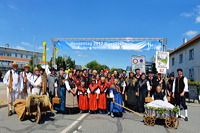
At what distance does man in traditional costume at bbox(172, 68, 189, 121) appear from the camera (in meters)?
6.40

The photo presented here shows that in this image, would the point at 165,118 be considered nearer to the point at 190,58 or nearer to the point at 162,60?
the point at 162,60

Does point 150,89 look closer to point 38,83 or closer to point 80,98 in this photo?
point 80,98

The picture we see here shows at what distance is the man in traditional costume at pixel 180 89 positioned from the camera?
6.40 m

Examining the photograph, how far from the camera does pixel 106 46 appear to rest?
14.8 metres

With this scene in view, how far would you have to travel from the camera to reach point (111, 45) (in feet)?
48.1

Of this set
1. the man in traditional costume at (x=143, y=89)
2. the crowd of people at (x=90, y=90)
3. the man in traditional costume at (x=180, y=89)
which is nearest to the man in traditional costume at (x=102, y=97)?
the crowd of people at (x=90, y=90)

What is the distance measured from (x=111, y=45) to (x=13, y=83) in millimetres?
9735

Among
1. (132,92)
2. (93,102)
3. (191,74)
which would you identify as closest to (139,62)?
(132,92)

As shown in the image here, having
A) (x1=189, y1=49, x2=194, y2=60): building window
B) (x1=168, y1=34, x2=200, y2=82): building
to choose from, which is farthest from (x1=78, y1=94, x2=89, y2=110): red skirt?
(x1=189, y1=49, x2=194, y2=60): building window

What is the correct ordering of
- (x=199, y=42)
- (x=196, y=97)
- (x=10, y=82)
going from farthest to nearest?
(x=199, y=42) → (x=196, y=97) → (x=10, y=82)

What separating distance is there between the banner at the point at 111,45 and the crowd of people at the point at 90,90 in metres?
7.04

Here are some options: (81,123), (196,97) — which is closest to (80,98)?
(81,123)

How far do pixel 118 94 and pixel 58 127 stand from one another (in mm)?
2686

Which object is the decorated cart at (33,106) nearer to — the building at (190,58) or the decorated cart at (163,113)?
the decorated cart at (163,113)
